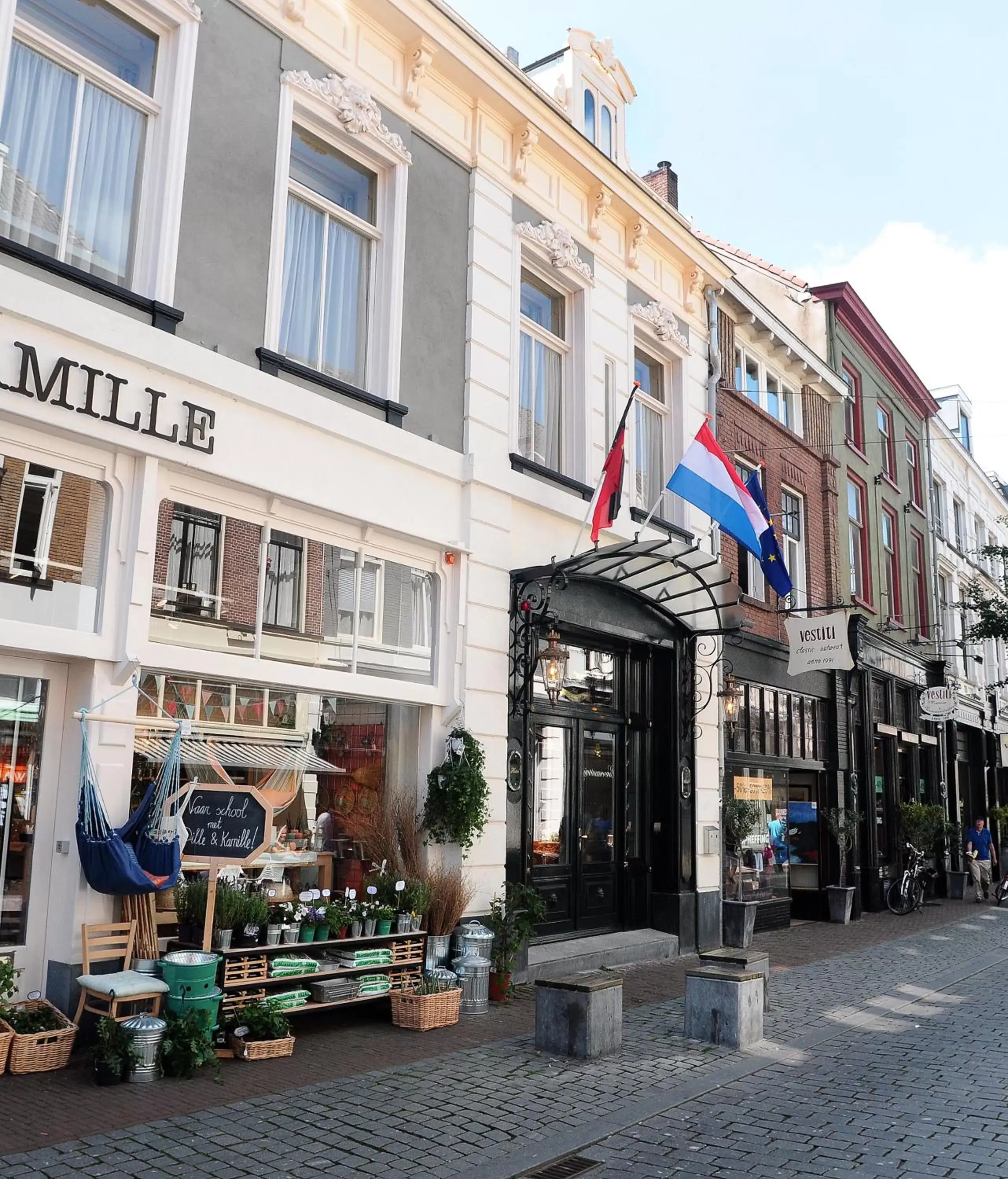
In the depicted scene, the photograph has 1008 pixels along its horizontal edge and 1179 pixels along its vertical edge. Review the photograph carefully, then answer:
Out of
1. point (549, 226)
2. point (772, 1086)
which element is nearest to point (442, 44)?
point (549, 226)

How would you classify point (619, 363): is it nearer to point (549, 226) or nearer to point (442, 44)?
point (549, 226)

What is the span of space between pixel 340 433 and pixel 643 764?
624cm

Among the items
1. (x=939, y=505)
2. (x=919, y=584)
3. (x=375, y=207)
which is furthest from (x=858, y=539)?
(x=375, y=207)

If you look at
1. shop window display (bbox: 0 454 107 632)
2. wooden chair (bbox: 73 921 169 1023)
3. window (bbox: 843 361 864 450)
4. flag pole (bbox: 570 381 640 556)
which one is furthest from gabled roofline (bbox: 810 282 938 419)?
wooden chair (bbox: 73 921 169 1023)

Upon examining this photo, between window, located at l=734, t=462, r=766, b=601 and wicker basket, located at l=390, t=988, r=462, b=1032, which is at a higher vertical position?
window, located at l=734, t=462, r=766, b=601

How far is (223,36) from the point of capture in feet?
28.0

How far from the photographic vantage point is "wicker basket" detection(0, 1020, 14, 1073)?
20.2ft

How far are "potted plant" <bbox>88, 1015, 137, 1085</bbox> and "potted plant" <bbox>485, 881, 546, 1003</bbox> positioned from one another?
375 centimetres

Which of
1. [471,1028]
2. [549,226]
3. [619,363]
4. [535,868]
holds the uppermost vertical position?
[549,226]

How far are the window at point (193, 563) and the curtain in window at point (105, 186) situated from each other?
1797 millimetres

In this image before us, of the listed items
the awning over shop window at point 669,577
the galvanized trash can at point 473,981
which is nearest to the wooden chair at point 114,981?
the galvanized trash can at point 473,981

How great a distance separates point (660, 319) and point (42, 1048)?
35.5ft

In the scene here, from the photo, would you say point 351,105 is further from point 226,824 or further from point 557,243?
point 226,824

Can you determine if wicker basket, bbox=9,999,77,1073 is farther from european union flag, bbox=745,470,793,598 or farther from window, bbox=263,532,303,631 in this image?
european union flag, bbox=745,470,793,598
